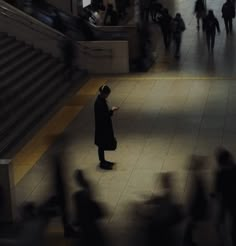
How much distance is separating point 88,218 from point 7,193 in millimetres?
2377

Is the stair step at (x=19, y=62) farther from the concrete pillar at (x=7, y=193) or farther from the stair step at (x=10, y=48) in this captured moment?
the concrete pillar at (x=7, y=193)

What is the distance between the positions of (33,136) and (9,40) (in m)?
5.57

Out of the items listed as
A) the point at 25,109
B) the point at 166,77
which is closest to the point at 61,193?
the point at 25,109

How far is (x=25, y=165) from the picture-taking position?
13570mm

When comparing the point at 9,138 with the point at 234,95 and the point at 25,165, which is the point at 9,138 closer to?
the point at 25,165

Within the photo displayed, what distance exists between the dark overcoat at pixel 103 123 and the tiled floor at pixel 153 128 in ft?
1.83

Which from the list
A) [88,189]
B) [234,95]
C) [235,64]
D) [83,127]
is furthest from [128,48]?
[88,189]

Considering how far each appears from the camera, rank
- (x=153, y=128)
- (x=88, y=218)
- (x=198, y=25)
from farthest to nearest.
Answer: (x=198, y=25)
(x=153, y=128)
(x=88, y=218)

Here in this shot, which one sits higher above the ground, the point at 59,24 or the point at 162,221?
the point at 162,221

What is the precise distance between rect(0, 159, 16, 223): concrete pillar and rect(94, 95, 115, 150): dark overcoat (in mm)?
2436

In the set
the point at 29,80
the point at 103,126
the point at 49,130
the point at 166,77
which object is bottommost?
the point at 166,77

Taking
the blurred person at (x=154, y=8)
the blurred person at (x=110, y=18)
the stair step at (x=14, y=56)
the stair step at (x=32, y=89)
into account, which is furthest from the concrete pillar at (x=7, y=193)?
the blurred person at (x=154, y=8)

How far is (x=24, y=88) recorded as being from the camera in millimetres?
17703

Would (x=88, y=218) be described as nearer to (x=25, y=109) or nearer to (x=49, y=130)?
(x=49, y=130)
